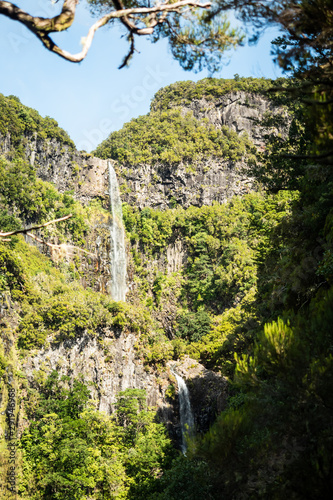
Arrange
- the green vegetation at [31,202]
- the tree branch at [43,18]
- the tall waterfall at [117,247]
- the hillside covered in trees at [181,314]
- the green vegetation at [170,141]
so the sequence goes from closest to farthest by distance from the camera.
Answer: the tree branch at [43,18]
the hillside covered in trees at [181,314]
the green vegetation at [31,202]
the tall waterfall at [117,247]
the green vegetation at [170,141]

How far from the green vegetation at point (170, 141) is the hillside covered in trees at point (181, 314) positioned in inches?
8.0

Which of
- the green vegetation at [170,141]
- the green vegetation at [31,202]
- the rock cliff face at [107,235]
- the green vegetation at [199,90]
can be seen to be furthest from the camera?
the green vegetation at [199,90]

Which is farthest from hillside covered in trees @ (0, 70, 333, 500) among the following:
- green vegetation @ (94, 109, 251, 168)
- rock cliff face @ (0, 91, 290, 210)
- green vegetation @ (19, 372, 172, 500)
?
rock cliff face @ (0, 91, 290, 210)

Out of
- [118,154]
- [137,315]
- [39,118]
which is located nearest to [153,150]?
[118,154]

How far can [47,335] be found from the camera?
2044 cm

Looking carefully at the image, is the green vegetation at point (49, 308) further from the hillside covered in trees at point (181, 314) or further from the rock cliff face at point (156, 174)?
the rock cliff face at point (156, 174)

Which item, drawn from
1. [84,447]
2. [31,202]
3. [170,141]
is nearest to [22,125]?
[31,202]

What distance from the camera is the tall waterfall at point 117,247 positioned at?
3175 cm

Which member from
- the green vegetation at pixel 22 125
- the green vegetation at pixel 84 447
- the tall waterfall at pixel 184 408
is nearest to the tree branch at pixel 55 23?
the green vegetation at pixel 84 447

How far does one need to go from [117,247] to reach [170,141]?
1487 cm

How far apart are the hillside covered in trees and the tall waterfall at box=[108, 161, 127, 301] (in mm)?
948

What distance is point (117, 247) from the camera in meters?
33.3

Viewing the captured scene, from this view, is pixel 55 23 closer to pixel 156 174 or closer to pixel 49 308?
pixel 49 308

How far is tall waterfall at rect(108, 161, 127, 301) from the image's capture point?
104 feet
